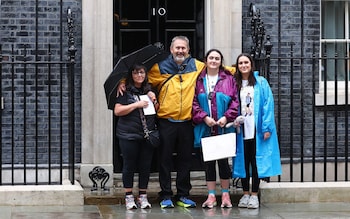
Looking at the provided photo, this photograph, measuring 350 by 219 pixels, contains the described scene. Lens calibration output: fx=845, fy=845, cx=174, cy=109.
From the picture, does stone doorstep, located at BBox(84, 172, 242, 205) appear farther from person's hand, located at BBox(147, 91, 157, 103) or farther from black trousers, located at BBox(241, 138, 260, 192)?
person's hand, located at BBox(147, 91, 157, 103)

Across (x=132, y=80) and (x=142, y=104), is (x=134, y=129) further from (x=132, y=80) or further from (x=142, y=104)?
(x=132, y=80)

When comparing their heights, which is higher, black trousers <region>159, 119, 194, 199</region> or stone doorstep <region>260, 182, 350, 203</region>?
black trousers <region>159, 119, 194, 199</region>

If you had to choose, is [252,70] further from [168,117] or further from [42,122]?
[42,122]

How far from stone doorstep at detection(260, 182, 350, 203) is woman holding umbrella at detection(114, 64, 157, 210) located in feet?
4.61

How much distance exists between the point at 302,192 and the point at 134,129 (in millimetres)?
2074

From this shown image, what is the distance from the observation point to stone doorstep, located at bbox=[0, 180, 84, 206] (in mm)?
9008

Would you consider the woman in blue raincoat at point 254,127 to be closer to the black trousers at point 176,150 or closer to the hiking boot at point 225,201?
the hiking boot at point 225,201

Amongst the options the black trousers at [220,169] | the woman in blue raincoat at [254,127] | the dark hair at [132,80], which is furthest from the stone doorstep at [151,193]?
the dark hair at [132,80]

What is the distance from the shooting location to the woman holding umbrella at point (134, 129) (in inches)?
346

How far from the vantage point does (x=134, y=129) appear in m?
8.80

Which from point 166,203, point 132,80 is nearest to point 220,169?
point 166,203

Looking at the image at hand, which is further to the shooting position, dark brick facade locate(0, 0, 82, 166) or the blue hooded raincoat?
dark brick facade locate(0, 0, 82, 166)

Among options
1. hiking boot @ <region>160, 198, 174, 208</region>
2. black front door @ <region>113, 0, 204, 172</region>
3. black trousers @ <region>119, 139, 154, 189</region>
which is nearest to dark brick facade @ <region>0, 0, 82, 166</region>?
black front door @ <region>113, 0, 204, 172</region>

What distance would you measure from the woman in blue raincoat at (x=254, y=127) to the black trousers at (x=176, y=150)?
0.53 meters
